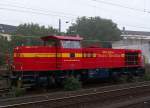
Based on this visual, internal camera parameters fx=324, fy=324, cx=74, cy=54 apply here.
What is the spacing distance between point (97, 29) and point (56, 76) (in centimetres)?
6277

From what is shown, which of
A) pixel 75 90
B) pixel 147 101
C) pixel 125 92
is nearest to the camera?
pixel 147 101

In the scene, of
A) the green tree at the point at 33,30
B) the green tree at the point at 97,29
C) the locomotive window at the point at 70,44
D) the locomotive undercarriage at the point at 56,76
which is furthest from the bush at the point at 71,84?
the green tree at the point at 97,29

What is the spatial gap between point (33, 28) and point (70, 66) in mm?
51305

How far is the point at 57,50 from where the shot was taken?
20203 millimetres

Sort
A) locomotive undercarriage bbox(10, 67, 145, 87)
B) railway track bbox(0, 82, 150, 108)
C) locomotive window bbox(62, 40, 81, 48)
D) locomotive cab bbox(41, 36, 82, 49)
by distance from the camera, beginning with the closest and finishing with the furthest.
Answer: railway track bbox(0, 82, 150, 108)
locomotive undercarriage bbox(10, 67, 145, 87)
locomotive cab bbox(41, 36, 82, 49)
locomotive window bbox(62, 40, 81, 48)

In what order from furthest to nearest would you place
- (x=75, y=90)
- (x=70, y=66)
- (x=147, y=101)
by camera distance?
(x=70, y=66) → (x=75, y=90) → (x=147, y=101)

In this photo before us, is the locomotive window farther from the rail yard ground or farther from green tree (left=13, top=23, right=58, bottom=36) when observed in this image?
green tree (left=13, top=23, right=58, bottom=36)

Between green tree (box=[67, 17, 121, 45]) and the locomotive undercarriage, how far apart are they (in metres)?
54.7

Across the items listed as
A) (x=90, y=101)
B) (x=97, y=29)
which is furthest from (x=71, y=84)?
(x=97, y=29)

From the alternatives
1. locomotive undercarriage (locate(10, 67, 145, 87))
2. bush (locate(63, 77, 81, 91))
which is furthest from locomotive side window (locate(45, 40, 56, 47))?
bush (locate(63, 77, 81, 91))

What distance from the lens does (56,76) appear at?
66.9ft

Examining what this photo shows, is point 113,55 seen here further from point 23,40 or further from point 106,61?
point 23,40

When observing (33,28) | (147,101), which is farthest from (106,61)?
(33,28)

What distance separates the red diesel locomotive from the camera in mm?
19219
